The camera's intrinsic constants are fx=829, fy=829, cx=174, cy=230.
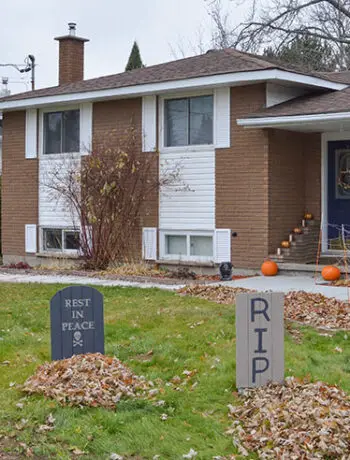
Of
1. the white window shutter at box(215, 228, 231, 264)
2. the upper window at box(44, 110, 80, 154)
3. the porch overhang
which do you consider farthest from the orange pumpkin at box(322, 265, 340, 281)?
the upper window at box(44, 110, 80, 154)

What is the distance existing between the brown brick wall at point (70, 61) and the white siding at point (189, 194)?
5725mm

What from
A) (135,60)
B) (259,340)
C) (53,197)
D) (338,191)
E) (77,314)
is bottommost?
(259,340)

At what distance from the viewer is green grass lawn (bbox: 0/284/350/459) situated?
5.76 m

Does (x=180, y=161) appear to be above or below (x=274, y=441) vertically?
above

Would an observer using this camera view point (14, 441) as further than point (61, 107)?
No

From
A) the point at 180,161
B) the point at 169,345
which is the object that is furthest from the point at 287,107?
the point at 169,345

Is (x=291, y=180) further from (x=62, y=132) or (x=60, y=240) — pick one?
(x=60, y=240)

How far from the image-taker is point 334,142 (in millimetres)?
16766

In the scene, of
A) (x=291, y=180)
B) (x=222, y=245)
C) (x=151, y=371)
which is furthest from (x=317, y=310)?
(x=291, y=180)

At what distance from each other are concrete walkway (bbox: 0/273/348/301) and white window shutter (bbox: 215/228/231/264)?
109 cm

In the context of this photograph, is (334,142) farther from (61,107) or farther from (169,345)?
(169,345)

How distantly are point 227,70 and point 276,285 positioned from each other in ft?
14.3

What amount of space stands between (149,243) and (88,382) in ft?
35.9

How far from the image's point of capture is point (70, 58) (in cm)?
2198
